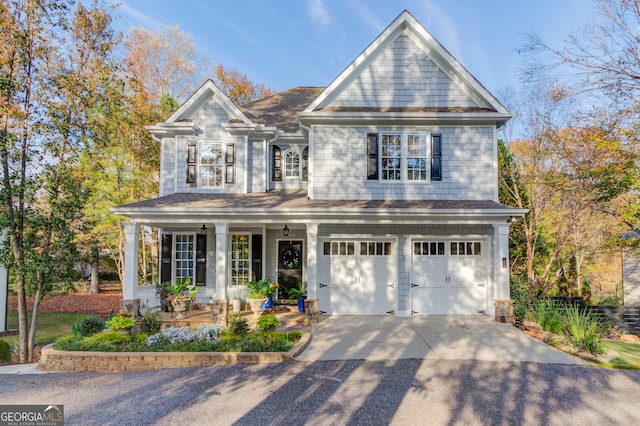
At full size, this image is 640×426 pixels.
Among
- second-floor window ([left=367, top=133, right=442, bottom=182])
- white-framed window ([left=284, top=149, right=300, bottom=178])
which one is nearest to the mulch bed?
white-framed window ([left=284, top=149, right=300, bottom=178])

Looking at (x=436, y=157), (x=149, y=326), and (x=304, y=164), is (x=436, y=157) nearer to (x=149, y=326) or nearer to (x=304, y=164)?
(x=304, y=164)

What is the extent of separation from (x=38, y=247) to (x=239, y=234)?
208 inches

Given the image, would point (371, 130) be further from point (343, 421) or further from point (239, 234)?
point (343, 421)

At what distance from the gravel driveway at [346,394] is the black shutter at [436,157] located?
5.61 metres

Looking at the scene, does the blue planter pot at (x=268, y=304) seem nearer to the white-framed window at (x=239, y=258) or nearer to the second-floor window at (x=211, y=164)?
the white-framed window at (x=239, y=258)

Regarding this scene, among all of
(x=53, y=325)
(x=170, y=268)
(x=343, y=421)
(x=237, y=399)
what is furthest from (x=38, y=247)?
(x=343, y=421)

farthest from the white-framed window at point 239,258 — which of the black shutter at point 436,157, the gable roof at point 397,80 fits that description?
the black shutter at point 436,157

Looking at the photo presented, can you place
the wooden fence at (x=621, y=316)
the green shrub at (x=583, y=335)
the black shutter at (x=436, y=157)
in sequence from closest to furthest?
the green shrub at (x=583, y=335)
the black shutter at (x=436, y=157)
the wooden fence at (x=621, y=316)

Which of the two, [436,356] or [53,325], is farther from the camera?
[53,325]

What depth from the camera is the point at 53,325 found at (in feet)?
42.6

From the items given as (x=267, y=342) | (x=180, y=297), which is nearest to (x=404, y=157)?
(x=267, y=342)

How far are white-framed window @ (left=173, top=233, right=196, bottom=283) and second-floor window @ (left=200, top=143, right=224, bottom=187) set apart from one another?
186 cm

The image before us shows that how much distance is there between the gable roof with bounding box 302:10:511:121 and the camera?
10.8m

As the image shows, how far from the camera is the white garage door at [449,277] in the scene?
10.5m
